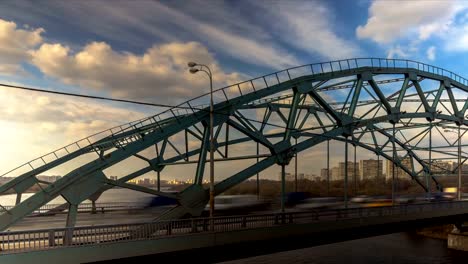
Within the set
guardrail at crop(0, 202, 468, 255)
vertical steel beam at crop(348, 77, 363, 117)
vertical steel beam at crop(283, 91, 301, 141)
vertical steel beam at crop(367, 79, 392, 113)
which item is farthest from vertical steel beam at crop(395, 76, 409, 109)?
guardrail at crop(0, 202, 468, 255)

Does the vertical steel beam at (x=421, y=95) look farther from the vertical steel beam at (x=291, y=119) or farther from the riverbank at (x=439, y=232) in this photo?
the riverbank at (x=439, y=232)

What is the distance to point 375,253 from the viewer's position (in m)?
58.0

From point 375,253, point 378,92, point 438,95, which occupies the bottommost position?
point 375,253

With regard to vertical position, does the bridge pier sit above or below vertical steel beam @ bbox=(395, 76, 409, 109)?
below

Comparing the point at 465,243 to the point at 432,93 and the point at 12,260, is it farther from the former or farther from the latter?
Result: the point at 12,260

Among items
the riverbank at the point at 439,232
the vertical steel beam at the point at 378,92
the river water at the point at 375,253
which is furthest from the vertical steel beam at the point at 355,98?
the riverbank at the point at 439,232

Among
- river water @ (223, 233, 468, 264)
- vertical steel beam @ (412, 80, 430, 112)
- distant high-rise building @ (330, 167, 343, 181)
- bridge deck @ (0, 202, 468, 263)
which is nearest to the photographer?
bridge deck @ (0, 202, 468, 263)

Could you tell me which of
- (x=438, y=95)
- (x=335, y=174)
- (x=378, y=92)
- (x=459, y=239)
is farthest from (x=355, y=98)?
(x=335, y=174)

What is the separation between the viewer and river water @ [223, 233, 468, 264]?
164 feet

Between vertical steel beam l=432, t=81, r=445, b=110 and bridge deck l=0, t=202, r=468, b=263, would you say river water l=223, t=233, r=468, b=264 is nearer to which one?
bridge deck l=0, t=202, r=468, b=263

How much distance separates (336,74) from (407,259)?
2617cm

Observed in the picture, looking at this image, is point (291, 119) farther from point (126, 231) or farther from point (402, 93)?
point (402, 93)

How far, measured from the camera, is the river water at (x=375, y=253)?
164ft

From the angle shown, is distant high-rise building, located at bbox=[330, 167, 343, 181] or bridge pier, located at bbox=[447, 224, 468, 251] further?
distant high-rise building, located at bbox=[330, 167, 343, 181]
